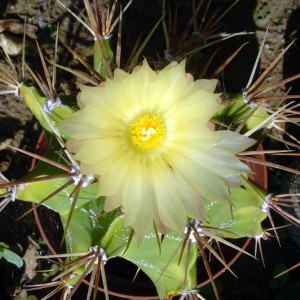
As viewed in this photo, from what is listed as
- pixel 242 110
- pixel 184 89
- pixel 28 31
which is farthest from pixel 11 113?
pixel 184 89

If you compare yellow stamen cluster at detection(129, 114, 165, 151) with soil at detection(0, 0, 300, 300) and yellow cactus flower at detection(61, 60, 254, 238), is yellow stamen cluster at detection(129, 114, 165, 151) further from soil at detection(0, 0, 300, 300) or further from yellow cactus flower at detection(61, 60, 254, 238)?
soil at detection(0, 0, 300, 300)

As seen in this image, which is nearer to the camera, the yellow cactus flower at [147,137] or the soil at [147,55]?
the yellow cactus flower at [147,137]

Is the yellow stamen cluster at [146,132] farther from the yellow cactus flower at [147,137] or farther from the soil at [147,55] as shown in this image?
the soil at [147,55]

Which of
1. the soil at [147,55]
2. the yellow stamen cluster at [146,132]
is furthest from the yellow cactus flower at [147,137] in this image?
the soil at [147,55]

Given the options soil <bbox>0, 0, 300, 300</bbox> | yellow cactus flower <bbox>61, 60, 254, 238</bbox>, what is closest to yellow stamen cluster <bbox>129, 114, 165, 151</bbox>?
yellow cactus flower <bbox>61, 60, 254, 238</bbox>

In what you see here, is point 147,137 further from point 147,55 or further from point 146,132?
point 147,55

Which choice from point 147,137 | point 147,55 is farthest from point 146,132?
point 147,55

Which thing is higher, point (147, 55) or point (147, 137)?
point (147, 55)
